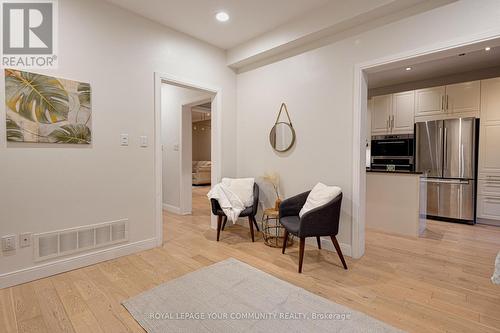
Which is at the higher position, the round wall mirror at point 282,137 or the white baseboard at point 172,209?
the round wall mirror at point 282,137

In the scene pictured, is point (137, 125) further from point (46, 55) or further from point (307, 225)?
point (307, 225)

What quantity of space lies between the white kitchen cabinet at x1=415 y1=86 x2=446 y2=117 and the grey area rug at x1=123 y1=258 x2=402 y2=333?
4.33 meters

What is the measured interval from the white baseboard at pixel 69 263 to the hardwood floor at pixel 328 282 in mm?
65

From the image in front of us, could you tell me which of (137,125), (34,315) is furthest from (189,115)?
(34,315)

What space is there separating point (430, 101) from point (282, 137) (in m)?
3.25

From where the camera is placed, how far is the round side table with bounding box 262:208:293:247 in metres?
3.11

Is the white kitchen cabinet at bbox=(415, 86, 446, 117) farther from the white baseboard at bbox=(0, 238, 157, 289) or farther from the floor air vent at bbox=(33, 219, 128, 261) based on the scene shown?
the floor air vent at bbox=(33, 219, 128, 261)

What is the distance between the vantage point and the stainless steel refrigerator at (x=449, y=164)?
4145 mm

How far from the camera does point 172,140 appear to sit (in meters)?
4.82

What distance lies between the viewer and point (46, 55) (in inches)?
89.7

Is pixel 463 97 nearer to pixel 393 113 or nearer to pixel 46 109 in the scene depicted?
pixel 393 113

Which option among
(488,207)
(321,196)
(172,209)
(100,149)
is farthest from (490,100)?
(172,209)

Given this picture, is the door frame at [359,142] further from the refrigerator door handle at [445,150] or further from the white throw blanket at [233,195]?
the refrigerator door handle at [445,150]

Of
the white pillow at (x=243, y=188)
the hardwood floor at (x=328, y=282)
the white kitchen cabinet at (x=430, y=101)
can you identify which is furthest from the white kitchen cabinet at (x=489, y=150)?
the white pillow at (x=243, y=188)
